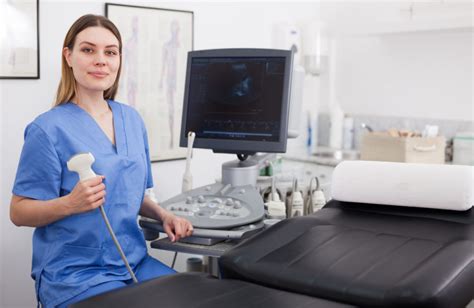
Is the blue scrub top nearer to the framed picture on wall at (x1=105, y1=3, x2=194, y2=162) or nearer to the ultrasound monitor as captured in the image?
the ultrasound monitor

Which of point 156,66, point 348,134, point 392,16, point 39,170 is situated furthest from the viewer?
point 348,134

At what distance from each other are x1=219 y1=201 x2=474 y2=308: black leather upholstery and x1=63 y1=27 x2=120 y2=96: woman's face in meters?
0.68

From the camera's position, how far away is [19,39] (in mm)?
2252

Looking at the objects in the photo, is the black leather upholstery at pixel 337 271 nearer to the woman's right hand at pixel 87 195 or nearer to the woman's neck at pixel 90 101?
the woman's right hand at pixel 87 195

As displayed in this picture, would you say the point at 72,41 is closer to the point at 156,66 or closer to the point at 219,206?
the point at 219,206

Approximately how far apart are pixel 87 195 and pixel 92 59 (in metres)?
0.43

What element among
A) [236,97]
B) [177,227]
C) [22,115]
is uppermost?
[236,97]

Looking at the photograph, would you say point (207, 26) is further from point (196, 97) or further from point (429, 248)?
point (429, 248)

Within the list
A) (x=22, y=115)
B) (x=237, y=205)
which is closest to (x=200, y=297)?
(x=237, y=205)

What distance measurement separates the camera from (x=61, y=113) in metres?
1.62

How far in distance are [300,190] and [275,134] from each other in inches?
10.8

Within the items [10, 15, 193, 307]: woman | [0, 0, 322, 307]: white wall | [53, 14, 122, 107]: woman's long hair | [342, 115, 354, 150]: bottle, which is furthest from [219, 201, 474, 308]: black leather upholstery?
[342, 115, 354, 150]: bottle

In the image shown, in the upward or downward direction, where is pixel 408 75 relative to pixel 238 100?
upward

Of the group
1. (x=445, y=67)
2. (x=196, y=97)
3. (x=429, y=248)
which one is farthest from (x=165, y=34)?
(x=429, y=248)
